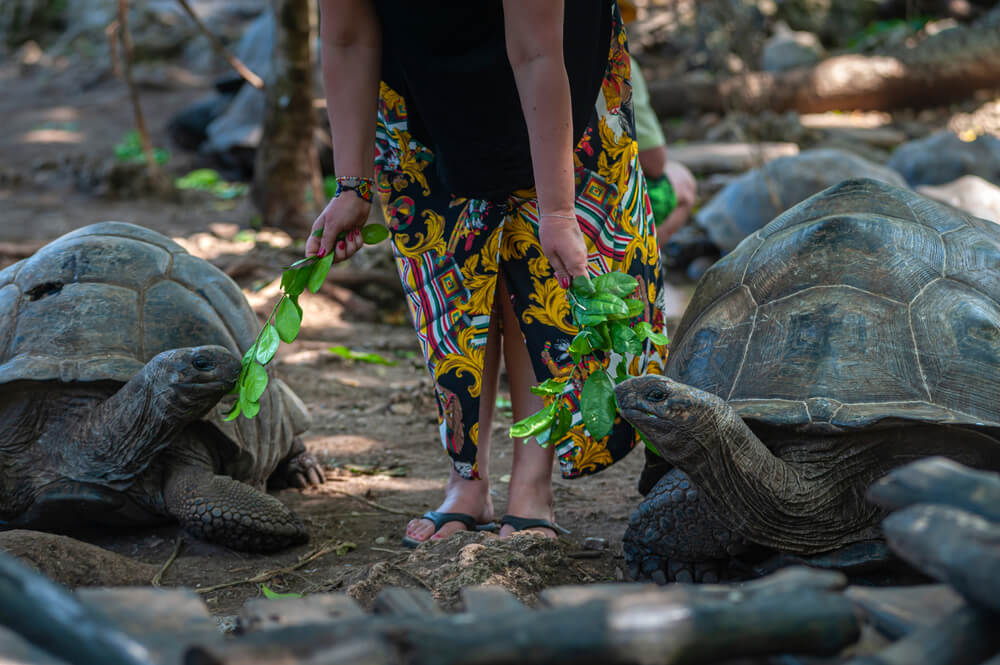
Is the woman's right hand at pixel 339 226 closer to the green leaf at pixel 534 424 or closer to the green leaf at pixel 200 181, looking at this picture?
the green leaf at pixel 534 424

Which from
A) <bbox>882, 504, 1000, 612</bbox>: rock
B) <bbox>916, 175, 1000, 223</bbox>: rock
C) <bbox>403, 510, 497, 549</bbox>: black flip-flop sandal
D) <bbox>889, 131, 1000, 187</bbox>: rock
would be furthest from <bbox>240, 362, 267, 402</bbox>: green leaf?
<bbox>889, 131, 1000, 187</bbox>: rock

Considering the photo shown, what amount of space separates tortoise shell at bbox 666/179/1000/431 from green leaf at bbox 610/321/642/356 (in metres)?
0.23

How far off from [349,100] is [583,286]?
2.55ft

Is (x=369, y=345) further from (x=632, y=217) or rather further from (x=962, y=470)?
(x=962, y=470)

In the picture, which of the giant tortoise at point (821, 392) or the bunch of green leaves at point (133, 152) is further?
the bunch of green leaves at point (133, 152)

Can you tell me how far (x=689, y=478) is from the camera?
218 cm

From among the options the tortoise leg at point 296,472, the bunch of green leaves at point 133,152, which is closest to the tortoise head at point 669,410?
the tortoise leg at point 296,472

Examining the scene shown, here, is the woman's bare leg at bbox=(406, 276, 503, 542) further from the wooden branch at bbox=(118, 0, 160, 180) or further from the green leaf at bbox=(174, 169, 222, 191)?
the green leaf at bbox=(174, 169, 222, 191)

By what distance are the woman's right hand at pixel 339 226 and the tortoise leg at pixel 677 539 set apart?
98 centimetres

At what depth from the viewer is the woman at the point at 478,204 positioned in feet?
7.55

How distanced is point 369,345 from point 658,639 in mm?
4093

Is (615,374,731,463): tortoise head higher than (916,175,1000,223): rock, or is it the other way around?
(615,374,731,463): tortoise head

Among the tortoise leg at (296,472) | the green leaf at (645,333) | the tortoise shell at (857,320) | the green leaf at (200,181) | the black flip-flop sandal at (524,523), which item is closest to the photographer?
the tortoise shell at (857,320)

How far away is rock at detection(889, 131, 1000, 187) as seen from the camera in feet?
23.8
